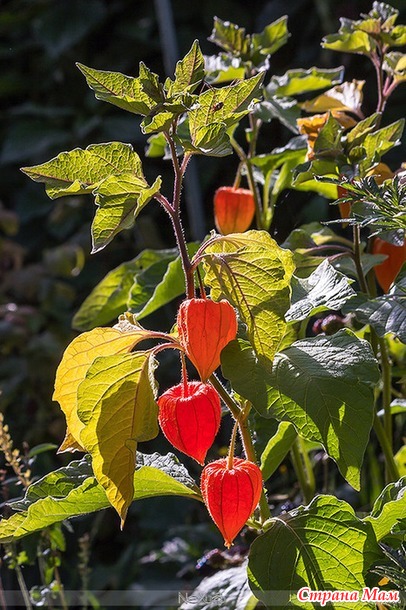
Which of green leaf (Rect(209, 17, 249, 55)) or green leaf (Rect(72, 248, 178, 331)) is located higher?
green leaf (Rect(209, 17, 249, 55))

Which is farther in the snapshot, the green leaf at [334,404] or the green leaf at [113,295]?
the green leaf at [113,295]

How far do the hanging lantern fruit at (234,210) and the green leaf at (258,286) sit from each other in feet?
0.95

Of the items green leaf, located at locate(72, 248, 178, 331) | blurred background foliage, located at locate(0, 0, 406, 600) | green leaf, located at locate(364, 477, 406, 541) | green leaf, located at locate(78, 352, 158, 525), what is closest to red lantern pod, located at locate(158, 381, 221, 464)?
green leaf, located at locate(78, 352, 158, 525)

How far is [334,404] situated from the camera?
0.55m

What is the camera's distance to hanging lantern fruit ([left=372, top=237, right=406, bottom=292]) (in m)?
0.76

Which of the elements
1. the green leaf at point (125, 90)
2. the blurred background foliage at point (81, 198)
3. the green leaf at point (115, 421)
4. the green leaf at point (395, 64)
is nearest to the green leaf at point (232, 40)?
the green leaf at point (395, 64)

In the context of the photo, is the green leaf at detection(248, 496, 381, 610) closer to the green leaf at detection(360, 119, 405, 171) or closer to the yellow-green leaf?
the yellow-green leaf

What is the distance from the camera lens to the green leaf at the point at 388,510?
1.86 feet

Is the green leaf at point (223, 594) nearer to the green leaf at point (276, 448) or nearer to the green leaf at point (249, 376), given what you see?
the green leaf at point (276, 448)

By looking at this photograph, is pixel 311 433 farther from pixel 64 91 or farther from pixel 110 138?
pixel 64 91

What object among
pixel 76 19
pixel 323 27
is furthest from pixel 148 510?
pixel 76 19

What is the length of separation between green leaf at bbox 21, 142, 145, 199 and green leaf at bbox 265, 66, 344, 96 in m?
0.38

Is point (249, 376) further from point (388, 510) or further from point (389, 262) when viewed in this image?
point (389, 262)

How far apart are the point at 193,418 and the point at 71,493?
10 centimetres
